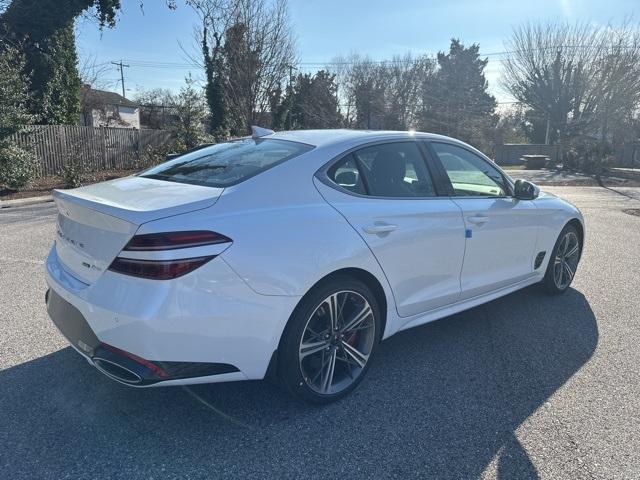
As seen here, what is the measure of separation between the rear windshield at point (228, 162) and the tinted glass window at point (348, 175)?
227mm

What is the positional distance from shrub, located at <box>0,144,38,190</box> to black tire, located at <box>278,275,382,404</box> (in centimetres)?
1342

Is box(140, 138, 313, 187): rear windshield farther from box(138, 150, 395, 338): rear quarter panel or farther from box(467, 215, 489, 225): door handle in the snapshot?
box(467, 215, 489, 225): door handle

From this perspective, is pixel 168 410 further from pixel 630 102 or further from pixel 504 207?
pixel 630 102

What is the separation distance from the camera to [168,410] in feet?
9.34

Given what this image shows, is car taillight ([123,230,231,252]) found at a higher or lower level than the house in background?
lower

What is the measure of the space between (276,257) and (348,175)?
0.89 meters

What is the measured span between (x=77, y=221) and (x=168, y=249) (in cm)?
82

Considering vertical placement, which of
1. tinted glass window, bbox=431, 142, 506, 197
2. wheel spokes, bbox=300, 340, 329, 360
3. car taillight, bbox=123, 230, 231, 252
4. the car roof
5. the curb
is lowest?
the curb

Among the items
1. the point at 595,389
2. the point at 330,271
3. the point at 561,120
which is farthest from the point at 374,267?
the point at 561,120

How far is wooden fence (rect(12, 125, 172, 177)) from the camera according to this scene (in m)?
15.9

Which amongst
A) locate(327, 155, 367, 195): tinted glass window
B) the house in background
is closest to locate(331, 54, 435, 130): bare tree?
the house in background

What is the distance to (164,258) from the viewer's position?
2273mm

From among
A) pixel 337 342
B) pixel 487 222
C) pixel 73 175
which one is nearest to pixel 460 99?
pixel 73 175

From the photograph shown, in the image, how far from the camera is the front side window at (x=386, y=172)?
123 inches
